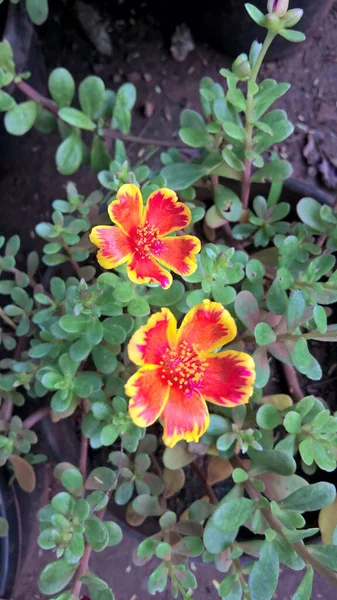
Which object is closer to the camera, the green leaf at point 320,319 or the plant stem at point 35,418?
the green leaf at point 320,319

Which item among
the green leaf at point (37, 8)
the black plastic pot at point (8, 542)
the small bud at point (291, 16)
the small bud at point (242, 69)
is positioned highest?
the small bud at point (291, 16)

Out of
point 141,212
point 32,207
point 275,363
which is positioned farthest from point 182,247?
point 32,207

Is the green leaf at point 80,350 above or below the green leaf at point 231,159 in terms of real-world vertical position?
below

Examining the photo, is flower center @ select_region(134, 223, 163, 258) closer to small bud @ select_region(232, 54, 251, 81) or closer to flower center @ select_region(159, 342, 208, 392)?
flower center @ select_region(159, 342, 208, 392)

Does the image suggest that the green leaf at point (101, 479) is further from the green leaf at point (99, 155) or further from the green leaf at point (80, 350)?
the green leaf at point (99, 155)

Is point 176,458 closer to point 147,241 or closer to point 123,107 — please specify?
point 147,241

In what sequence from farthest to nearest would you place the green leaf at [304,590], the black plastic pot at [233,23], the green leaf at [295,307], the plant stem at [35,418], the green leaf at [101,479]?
the black plastic pot at [233,23] → the plant stem at [35,418] → the green leaf at [101,479] → the green leaf at [295,307] → the green leaf at [304,590]

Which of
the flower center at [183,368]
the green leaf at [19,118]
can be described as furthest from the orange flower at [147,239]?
the green leaf at [19,118]
